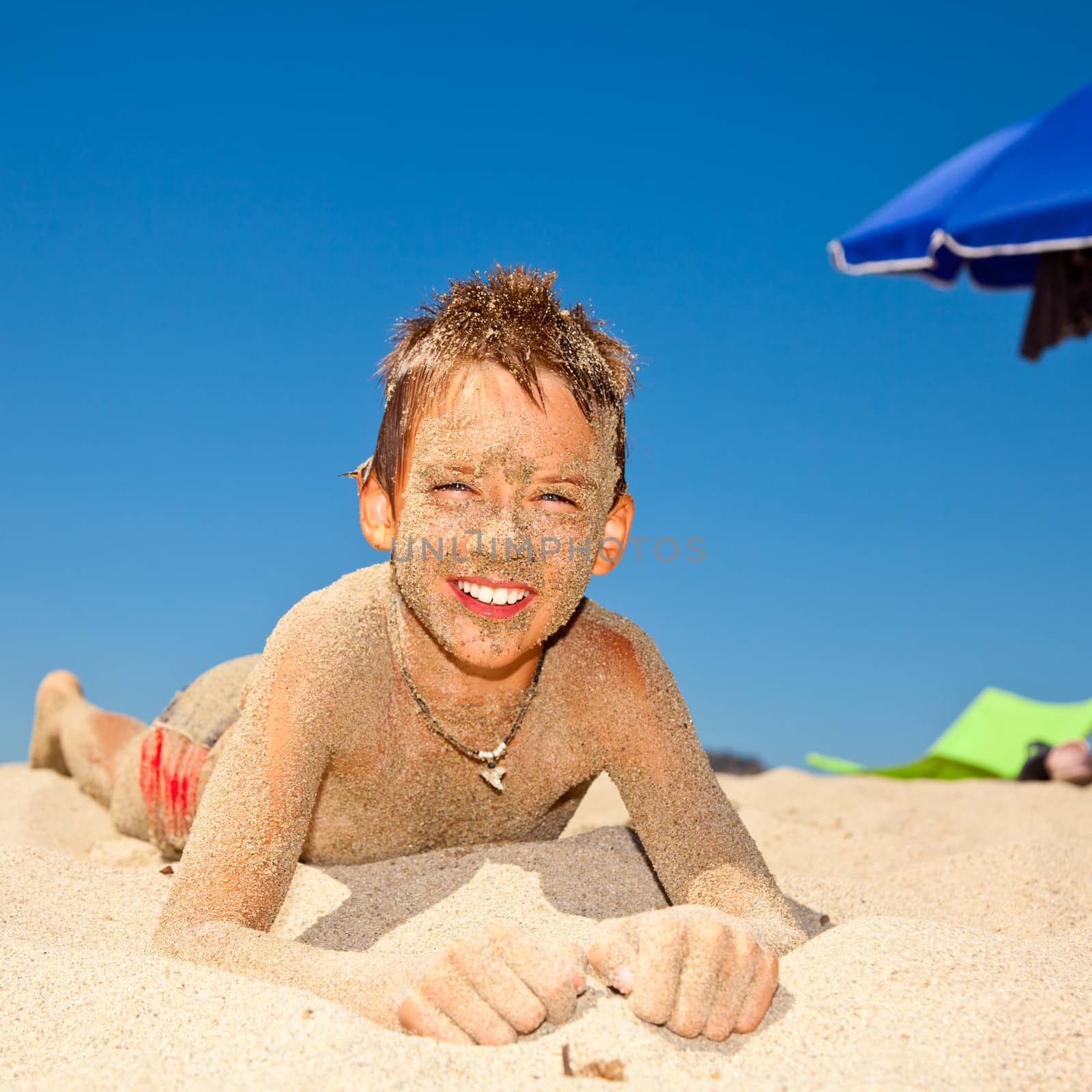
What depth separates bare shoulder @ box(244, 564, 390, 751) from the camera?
2076 mm

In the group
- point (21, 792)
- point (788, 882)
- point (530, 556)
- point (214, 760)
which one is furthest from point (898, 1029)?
point (21, 792)

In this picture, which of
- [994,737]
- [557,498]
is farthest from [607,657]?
[994,737]

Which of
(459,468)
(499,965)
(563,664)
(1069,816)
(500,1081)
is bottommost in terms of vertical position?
(500,1081)

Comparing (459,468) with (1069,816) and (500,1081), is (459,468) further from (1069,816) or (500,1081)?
(1069,816)

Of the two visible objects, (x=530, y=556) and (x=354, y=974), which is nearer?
(x=354, y=974)

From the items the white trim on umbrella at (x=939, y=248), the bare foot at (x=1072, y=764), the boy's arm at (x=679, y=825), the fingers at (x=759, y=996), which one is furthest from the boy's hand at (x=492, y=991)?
the bare foot at (x=1072, y=764)

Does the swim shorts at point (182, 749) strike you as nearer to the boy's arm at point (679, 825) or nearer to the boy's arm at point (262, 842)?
the boy's arm at point (262, 842)

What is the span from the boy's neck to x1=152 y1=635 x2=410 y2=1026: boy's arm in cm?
20

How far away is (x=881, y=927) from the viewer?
1.80 m

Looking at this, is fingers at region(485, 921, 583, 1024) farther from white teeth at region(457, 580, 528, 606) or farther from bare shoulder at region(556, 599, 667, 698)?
bare shoulder at region(556, 599, 667, 698)

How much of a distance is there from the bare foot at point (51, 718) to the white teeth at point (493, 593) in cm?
297

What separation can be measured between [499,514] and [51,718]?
317 cm

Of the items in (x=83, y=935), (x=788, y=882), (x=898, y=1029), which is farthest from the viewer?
(x=788, y=882)

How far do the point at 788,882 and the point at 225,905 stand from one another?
1670 mm
